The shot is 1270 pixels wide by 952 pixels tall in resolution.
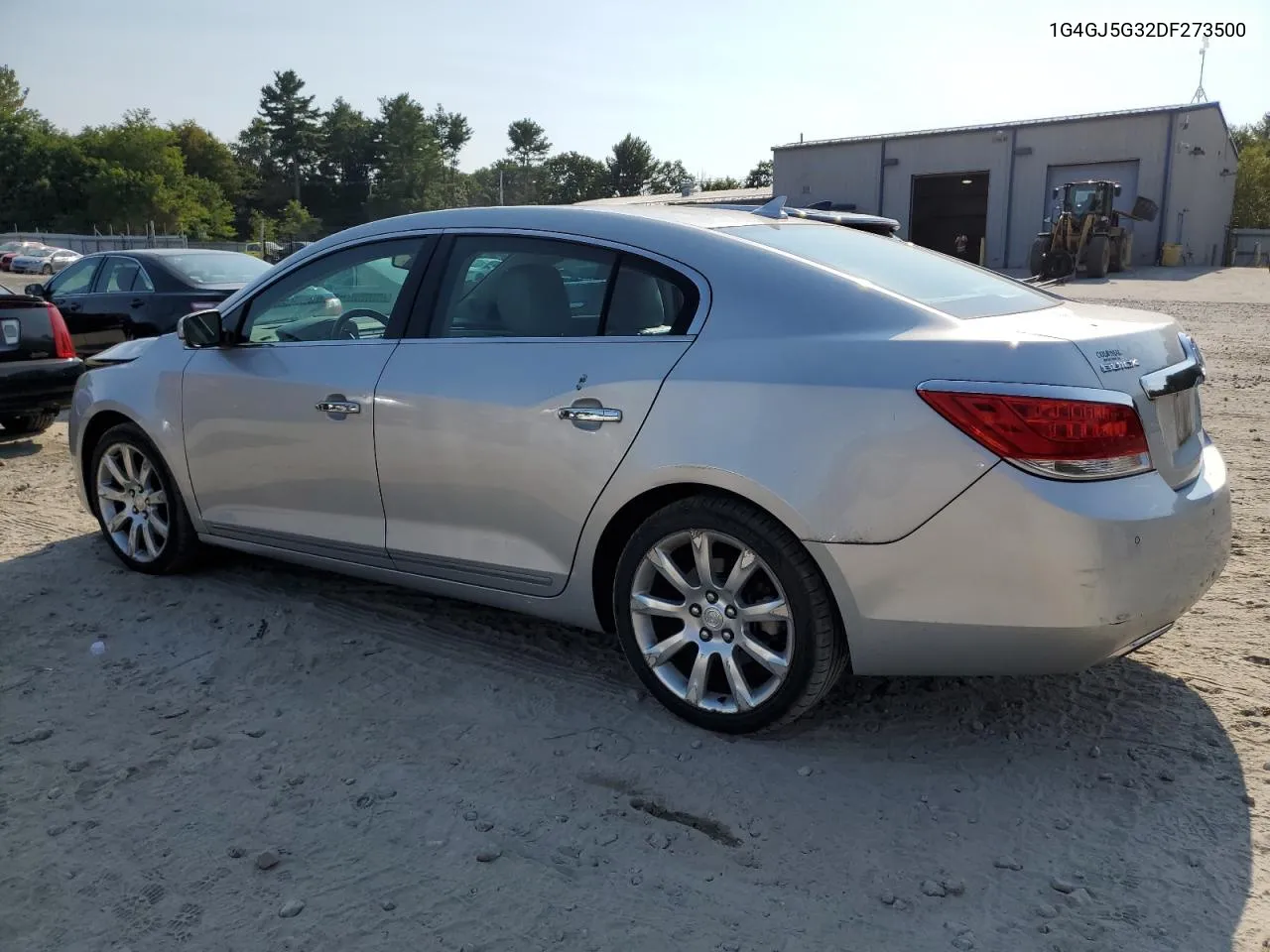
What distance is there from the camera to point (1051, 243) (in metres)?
28.6

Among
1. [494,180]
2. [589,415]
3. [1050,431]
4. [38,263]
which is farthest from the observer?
[494,180]

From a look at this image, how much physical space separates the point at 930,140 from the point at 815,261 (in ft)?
130

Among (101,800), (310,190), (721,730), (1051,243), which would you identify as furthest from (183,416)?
(310,190)

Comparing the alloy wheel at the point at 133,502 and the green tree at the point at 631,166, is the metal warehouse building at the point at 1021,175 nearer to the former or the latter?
the alloy wheel at the point at 133,502

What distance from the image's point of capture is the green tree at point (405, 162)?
3984 inches

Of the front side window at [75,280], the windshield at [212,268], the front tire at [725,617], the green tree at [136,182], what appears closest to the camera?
the front tire at [725,617]

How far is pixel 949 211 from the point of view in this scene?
1651 inches

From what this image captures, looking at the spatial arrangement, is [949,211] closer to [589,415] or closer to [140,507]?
[140,507]

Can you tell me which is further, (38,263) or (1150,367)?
(38,263)

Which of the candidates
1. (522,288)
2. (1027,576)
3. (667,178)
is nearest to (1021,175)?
(522,288)

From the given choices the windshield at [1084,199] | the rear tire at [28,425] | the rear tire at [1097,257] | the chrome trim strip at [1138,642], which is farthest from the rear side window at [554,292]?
the windshield at [1084,199]

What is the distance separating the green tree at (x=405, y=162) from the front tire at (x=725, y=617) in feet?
333

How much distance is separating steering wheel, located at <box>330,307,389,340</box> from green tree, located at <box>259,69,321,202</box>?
106 metres

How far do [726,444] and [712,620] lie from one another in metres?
0.57
